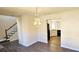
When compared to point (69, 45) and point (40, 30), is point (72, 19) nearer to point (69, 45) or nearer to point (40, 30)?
point (69, 45)

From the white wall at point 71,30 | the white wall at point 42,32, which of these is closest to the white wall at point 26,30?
the white wall at point 42,32

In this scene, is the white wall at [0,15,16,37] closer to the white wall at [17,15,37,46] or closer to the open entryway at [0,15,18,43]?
the open entryway at [0,15,18,43]

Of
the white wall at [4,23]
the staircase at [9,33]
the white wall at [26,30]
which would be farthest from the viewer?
the white wall at [4,23]

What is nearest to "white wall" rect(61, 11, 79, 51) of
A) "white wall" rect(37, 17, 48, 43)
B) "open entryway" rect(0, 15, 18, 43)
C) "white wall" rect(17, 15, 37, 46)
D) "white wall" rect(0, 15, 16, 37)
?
"white wall" rect(37, 17, 48, 43)

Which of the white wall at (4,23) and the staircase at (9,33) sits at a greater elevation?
the white wall at (4,23)

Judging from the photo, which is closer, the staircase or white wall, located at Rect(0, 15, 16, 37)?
the staircase

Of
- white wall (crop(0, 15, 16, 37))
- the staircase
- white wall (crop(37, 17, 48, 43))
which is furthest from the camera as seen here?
white wall (crop(0, 15, 16, 37))

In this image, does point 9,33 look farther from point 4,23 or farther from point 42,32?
point 42,32

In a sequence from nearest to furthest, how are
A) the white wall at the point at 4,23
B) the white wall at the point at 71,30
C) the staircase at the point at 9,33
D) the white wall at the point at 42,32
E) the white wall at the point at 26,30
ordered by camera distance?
the white wall at the point at 71,30 < the white wall at the point at 26,30 < the white wall at the point at 42,32 < the staircase at the point at 9,33 < the white wall at the point at 4,23

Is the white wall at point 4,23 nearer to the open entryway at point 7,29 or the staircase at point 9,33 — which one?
the open entryway at point 7,29

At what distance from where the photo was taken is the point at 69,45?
402cm
